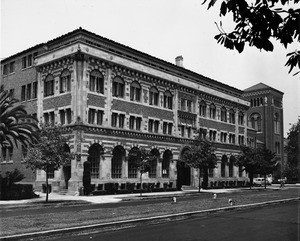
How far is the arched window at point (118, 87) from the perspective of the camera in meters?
41.9

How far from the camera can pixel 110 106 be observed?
134 ft

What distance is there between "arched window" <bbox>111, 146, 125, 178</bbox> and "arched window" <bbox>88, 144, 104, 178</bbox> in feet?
7.24

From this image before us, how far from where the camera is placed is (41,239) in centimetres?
1193

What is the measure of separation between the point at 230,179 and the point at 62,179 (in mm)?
30878

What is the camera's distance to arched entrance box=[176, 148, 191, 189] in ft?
164

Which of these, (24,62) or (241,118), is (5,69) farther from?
(241,118)

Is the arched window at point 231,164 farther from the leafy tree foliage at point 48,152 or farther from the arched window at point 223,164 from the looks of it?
the leafy tree foliage at point 48,152

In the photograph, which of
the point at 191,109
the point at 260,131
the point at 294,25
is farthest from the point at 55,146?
the point at 260,131

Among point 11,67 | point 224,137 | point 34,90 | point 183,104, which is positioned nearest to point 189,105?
point 183,104

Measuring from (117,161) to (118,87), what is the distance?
797 cm

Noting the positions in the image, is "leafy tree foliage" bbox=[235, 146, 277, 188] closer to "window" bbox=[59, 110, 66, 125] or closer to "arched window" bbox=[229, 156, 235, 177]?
"arched window" bbox=[229, 156, 235, 177]

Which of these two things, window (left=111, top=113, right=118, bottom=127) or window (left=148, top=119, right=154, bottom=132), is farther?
window (left=148, top=119, right=154, bottom=132)

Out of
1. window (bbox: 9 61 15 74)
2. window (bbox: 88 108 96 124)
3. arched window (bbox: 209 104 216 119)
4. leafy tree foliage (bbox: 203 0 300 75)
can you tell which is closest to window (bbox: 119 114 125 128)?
window (bbox: 88 108 96 124)

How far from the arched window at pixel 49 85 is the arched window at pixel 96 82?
5.04 meters
